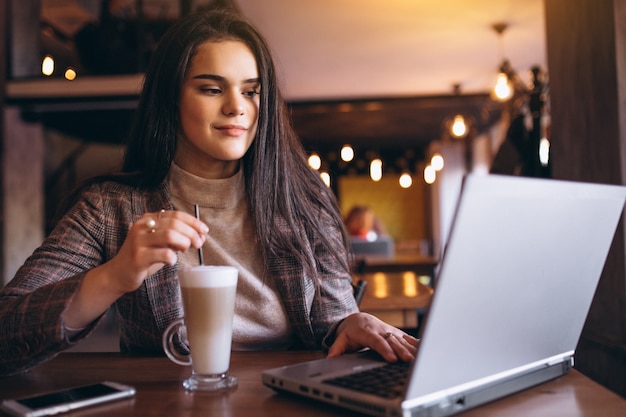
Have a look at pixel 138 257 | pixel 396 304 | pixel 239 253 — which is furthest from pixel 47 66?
pixel 138 257

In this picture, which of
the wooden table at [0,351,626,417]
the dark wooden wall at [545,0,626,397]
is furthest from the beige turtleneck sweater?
the dark wooden wall at [545,0,626,397]

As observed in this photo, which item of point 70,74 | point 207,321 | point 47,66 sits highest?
point 47,66

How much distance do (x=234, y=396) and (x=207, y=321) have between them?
0.12 m

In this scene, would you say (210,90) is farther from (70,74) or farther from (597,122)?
(70,74)

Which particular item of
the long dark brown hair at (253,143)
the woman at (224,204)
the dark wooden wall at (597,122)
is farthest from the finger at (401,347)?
the dark wooden wall at (597,122)

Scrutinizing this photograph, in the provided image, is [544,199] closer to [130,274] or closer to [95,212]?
[130,274]

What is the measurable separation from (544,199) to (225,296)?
19.1 inches

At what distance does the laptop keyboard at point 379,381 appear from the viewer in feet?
2.44

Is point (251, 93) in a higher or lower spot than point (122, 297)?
higher

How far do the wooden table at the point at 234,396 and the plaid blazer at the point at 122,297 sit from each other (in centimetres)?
7

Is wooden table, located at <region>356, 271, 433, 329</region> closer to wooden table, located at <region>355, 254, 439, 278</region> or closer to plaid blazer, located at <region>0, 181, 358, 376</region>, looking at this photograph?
plaid blazer, located at <region>0, 181, 358, 376</region>

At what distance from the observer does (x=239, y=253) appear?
55.4 inches

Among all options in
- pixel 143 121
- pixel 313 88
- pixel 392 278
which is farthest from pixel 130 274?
pixel 313 88

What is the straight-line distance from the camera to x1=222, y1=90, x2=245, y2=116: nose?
1275 millimetres
